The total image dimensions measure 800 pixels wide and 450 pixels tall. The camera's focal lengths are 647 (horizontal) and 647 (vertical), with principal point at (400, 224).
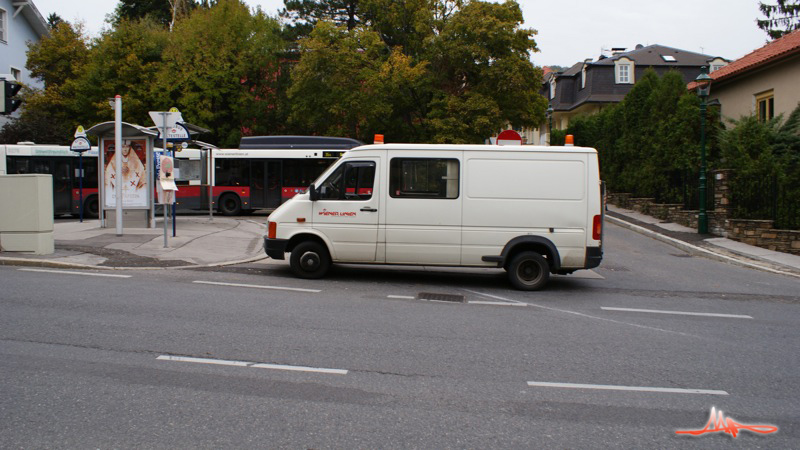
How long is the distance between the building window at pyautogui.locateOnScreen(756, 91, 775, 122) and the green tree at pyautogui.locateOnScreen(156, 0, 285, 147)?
25019 mm

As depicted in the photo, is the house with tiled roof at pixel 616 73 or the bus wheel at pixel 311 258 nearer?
the bus wheel at pixel 311 258

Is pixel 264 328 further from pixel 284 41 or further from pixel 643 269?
pixel 284 41

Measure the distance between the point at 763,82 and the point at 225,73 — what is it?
1063 inches

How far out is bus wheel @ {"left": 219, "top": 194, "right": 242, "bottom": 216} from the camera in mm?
27344

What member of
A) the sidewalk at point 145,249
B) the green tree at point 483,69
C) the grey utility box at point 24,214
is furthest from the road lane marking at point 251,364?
the green tree at point 483,69

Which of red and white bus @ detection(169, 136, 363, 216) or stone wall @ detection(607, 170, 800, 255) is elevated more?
red and white bus @ detection(169, 136, 363, 216)

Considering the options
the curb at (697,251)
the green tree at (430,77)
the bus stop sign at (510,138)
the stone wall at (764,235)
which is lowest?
the curb at (697,251)

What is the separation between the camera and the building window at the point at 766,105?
23.8 metres

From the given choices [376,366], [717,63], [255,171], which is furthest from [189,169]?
[717,63]

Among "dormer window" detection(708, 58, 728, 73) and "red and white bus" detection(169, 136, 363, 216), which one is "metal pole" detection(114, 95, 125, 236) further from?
"dormer window" detection(708, 58, 728, 73)

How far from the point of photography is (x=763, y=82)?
2409 cm

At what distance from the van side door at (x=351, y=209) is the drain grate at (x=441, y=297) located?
133cm

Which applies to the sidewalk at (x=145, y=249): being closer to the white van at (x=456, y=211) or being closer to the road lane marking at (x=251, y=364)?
the white van at (x=456, y=211)

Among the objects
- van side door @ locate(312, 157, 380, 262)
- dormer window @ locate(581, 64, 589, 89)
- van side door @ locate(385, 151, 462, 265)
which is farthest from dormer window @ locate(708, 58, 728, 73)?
van side door @ locate(312, 157, 380, 262)
